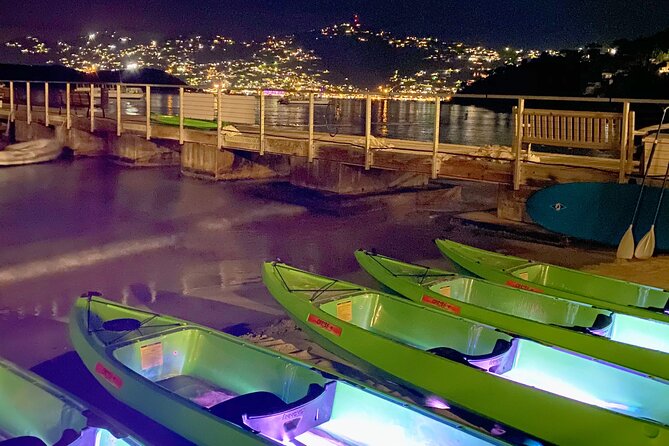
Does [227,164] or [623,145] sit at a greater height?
[623,145]

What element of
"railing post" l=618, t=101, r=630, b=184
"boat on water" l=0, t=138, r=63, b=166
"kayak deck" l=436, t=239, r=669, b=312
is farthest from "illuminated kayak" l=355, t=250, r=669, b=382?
"boat on water" l=0, t=138, r=63, b=166

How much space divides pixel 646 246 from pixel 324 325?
5.89 meters

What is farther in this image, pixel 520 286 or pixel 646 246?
pixel 646 246

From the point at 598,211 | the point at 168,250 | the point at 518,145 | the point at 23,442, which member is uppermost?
the point at 518,145

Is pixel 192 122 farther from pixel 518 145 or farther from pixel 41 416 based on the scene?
pixel 41 416

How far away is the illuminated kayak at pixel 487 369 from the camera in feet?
15.4

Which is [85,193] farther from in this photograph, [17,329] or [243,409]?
[243,409]

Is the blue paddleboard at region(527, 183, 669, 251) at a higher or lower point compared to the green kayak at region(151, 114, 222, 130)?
lower

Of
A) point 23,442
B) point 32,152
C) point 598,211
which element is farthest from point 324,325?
point 32,152

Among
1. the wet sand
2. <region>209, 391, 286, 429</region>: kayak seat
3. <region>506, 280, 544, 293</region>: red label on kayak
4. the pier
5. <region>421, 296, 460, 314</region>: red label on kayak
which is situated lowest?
the wet sand

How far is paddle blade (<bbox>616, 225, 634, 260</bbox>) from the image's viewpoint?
34.0ft

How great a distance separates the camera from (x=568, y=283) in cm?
810

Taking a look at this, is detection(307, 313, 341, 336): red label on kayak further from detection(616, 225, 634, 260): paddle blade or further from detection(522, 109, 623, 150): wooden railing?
detection(522, 109, 623, 150): wooden railing

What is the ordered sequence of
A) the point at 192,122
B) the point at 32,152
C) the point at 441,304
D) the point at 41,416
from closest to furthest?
1. the point at 41,416
2. the point at 441,304
3. the point at 192,122
4. the point at 32,152
